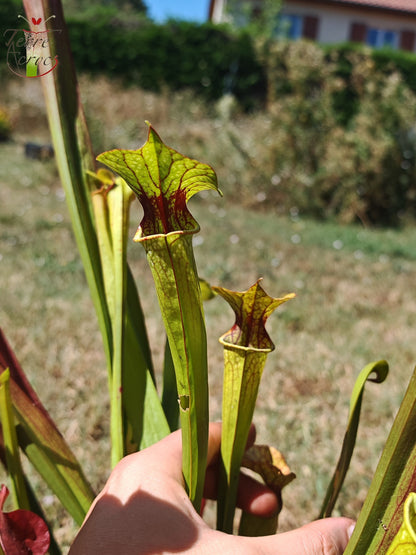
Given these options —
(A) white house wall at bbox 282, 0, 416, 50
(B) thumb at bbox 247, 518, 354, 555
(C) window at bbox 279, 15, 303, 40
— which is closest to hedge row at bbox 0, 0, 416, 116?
(C) window at bbox 279, 15, 303, 40

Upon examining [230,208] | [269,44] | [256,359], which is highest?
[269,44]

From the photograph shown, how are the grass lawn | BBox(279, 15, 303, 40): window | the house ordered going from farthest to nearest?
BBox(279, 15, 303, 40): window < the house < the grass lawn

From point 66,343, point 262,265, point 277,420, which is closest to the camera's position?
point 277,420

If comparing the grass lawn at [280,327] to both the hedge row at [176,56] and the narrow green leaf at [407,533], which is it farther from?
the hedge row at [176,56]

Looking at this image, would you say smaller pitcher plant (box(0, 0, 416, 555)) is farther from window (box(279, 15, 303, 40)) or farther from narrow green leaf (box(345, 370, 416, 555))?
window (box(279, 15, 303, 40))

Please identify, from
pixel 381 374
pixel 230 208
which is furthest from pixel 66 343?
pixel 230 208

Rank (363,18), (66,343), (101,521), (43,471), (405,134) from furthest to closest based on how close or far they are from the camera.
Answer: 1. (363,18)
2. (405,134)
3. (66,343)
4. (43,471)
5. (101,521)

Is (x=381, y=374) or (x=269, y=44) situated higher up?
(x=269, y=44)

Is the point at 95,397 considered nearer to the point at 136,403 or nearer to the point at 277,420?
the point at 277,420
